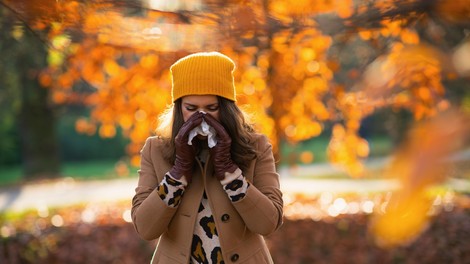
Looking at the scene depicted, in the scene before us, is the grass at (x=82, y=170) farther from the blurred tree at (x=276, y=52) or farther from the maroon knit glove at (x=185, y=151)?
the maroon knit glove at (x=185, y=151)

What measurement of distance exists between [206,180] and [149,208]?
0.79 ft

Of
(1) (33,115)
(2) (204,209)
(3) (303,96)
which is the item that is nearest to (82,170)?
(1) (33,115)

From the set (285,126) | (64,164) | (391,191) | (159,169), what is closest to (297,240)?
(285,126)

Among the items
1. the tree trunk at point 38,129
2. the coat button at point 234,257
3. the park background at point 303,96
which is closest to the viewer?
the park background at point 303,96

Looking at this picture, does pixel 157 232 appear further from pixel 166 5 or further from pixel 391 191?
pixel 391 191

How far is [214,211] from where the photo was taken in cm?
255

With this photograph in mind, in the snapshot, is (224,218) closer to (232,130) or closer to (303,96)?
(232,130)

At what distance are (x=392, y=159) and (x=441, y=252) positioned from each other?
5946 millimetres

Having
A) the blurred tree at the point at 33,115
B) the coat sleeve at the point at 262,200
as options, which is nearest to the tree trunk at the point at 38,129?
the blurred tree at the point at 33,115

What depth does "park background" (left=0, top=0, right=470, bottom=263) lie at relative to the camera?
103 cm

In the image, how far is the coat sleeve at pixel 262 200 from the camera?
2.49 metres

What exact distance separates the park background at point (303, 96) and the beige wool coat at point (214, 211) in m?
0.34

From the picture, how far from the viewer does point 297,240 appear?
695 cm

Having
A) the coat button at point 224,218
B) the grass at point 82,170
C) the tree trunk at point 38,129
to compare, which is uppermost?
the grass at point 82,170
